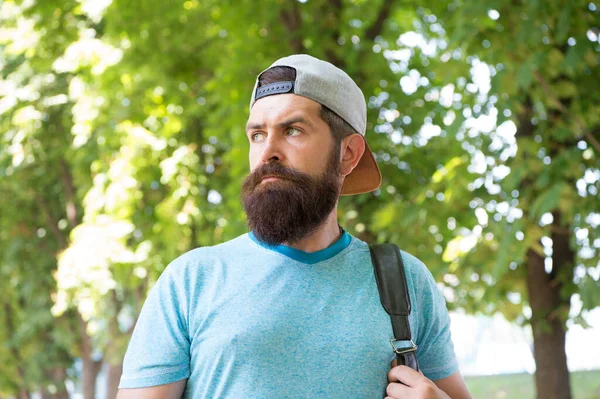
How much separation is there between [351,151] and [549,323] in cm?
513

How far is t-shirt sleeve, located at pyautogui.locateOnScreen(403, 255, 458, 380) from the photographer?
2410mm

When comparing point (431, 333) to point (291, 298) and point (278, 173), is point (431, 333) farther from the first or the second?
point (278, 173)

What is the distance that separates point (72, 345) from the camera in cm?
1734

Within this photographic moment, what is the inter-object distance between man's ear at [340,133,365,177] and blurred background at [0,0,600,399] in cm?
260

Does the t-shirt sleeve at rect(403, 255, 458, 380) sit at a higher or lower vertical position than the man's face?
lower

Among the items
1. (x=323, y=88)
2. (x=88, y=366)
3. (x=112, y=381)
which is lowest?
(x=88, y=366)

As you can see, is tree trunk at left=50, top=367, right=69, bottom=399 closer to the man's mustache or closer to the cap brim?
the cap brim

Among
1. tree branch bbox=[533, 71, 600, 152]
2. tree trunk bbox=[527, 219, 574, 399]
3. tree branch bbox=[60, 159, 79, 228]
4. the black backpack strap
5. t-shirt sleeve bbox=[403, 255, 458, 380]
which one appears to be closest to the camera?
the black backpack strap

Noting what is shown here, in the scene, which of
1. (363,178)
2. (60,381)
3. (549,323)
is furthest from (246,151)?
(60,381)

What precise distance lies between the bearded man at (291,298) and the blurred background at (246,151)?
2.77 m

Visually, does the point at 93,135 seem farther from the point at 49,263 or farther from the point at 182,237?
the point at 49,263

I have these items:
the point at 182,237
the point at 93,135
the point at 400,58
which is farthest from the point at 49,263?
the point at 400,58

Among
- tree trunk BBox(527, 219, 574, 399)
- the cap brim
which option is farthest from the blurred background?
the cap brim

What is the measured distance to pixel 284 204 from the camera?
90.3 inches
